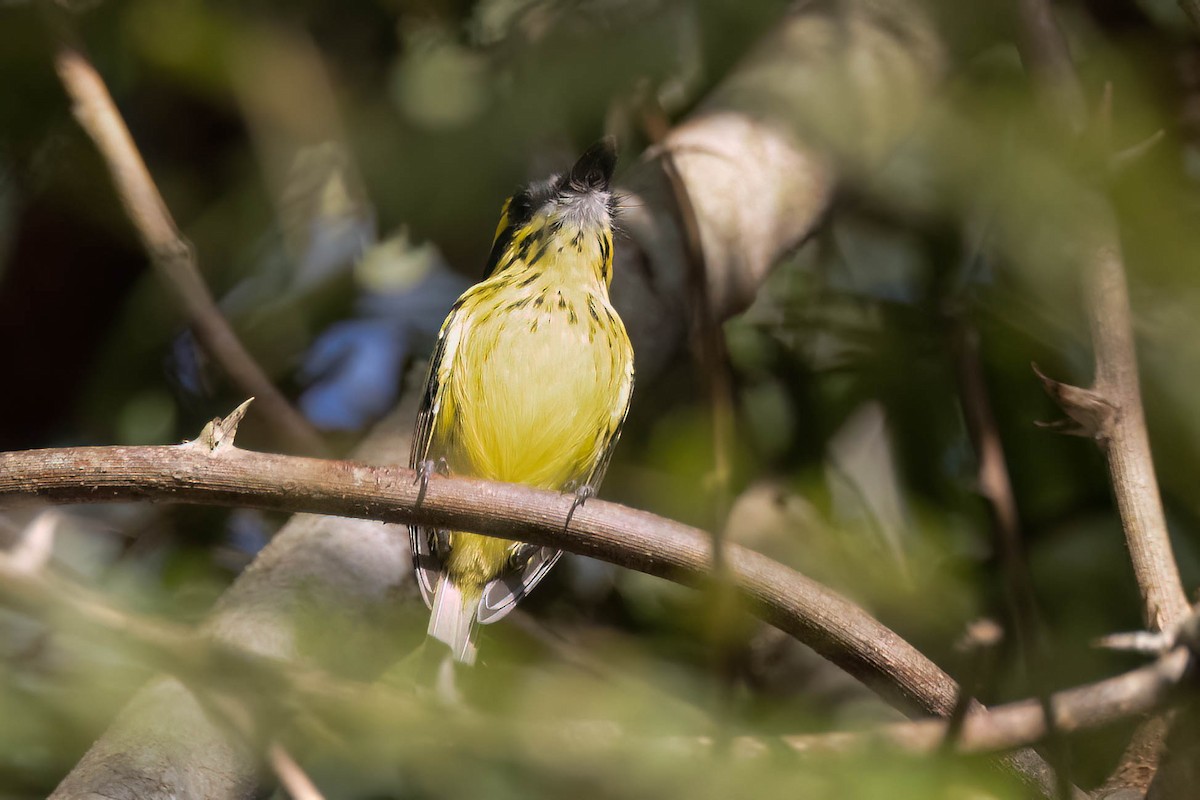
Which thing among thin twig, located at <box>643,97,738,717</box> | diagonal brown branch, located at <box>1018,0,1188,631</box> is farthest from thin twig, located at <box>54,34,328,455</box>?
diagonal brown branch, located at <box>1018,0,1188,631</box>

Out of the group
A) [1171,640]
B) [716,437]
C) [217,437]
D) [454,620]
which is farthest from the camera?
[454,620]

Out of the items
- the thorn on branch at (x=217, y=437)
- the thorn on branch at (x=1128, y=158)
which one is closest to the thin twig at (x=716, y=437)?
the thorn on branch at (x=1128, y=158)

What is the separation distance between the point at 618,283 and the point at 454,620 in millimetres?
1188

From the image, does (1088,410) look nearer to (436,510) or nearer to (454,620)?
(436,510)

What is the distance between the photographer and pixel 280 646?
278cm

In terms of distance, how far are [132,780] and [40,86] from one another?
224cm

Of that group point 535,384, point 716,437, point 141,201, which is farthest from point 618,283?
point 716,437

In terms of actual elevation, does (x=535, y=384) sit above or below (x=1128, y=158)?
above

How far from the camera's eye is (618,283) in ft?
12.1

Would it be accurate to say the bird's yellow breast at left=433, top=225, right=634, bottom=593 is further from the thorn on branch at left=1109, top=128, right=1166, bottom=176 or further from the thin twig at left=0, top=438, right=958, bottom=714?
the thorn on branch at left=1109, top=128, right=1166, bottom=176

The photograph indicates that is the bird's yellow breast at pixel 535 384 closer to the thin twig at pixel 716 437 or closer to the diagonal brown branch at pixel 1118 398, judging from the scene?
the diagonal brown branch at pixel 1118 398

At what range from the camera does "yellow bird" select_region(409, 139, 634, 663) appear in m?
3.01

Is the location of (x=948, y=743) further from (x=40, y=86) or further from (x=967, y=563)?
(x=40, y=86)

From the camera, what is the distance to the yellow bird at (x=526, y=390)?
9.87 ft
